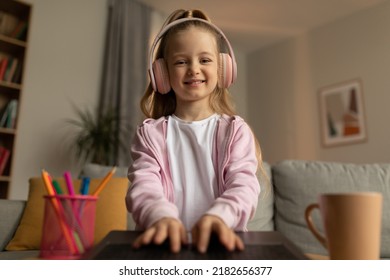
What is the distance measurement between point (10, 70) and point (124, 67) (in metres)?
0.90

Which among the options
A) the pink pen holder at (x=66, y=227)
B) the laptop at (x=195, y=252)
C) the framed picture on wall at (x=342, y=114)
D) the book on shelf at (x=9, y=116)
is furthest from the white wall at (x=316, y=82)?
the pink pen holder at (x=66, y=227)

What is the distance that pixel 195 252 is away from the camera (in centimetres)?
36

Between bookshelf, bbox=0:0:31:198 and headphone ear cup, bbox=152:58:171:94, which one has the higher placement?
bookshelf, bbox=0:0:31:198

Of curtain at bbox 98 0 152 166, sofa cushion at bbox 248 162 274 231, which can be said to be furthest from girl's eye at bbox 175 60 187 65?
curtain at bbox 98 0 152 166

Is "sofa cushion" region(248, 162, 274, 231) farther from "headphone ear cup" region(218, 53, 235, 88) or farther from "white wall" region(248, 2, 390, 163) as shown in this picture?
"white wall" region(248, 2, 390, 163)

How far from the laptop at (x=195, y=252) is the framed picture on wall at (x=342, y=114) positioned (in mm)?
3038

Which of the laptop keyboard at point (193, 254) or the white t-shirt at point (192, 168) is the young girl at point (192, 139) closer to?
the white t-shirt at point (192, 168)

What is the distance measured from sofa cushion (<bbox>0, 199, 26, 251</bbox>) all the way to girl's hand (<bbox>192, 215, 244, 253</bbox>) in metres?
1.27

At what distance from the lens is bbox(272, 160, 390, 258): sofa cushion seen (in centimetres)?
142

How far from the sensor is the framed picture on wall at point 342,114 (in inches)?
124

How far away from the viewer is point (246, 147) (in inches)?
26.0

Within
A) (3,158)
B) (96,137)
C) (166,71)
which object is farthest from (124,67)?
(166,71)

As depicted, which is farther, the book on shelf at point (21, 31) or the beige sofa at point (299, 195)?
the book on shelf at point (21, 31)

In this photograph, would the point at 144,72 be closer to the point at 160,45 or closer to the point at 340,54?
the point at 340,54
